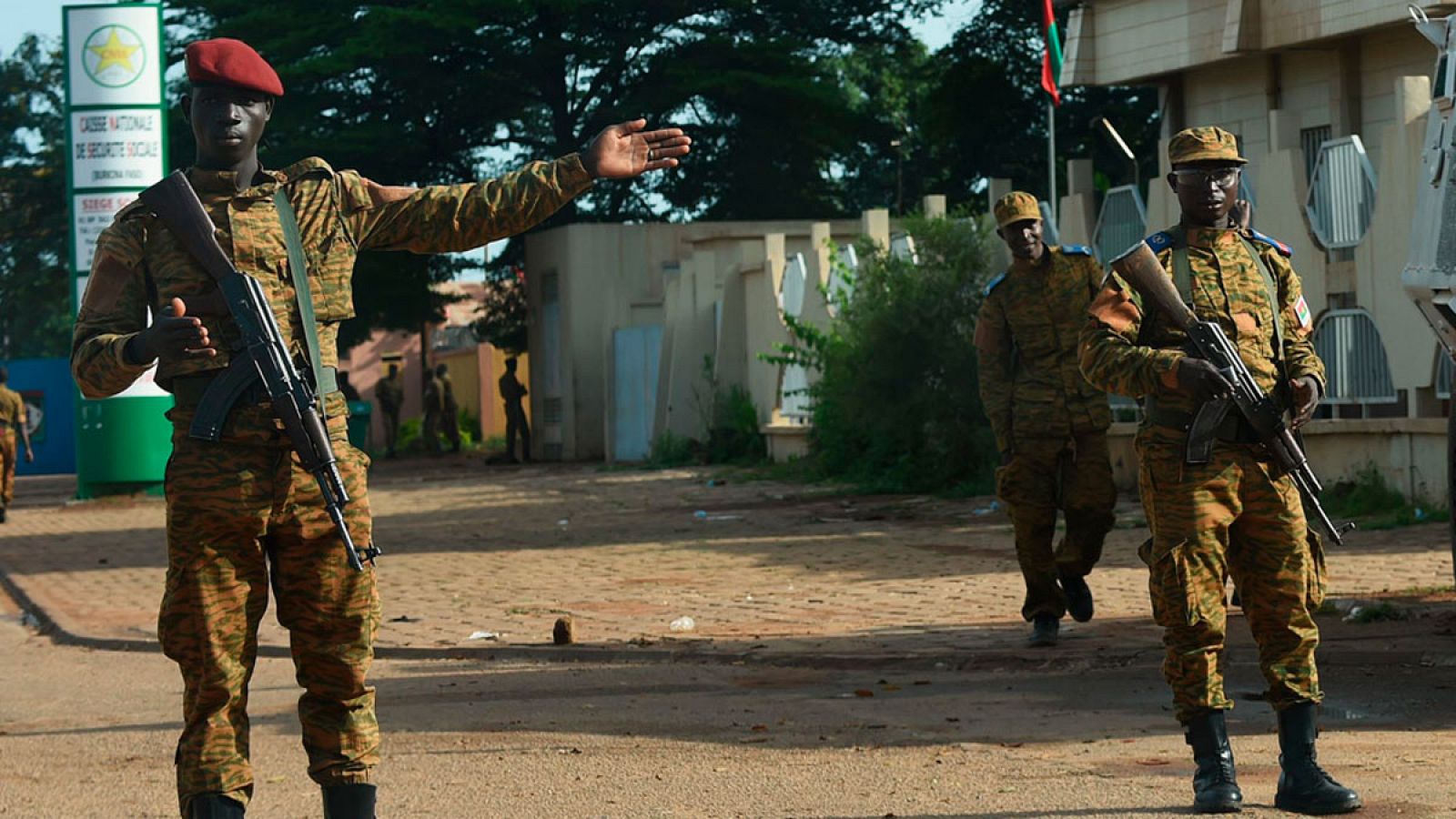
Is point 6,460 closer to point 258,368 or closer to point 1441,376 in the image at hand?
point 1441,376

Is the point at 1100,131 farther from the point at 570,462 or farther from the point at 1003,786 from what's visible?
the point at 1003,786

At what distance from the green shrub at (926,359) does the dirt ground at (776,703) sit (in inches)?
144

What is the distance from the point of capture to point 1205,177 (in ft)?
20.1

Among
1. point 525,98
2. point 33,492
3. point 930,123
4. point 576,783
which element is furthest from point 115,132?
point 576,783

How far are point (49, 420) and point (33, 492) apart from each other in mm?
13566

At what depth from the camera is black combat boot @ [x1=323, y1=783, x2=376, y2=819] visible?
512 cm

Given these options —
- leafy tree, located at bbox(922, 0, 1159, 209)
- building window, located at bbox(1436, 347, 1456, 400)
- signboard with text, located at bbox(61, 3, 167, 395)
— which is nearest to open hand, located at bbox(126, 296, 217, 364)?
building window, located at bbox(1436, 347, 1456, 400)

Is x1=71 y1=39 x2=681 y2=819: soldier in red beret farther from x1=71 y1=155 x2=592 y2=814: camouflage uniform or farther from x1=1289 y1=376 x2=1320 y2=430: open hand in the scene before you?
x1=1289 y1=376 x2=1320 y2=430: open hand

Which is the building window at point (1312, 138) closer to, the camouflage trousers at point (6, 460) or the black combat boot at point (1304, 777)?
the camouflage trousers at point (6, 460)

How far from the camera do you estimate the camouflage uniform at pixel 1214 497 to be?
19.4 feet

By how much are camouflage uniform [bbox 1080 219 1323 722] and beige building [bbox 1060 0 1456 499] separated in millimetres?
5381

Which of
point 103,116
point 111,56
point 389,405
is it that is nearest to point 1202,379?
point 103,116

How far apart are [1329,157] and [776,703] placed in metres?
9.37

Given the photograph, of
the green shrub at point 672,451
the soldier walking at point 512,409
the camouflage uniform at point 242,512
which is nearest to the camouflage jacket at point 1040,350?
the camouflage uniform at point 242,512
